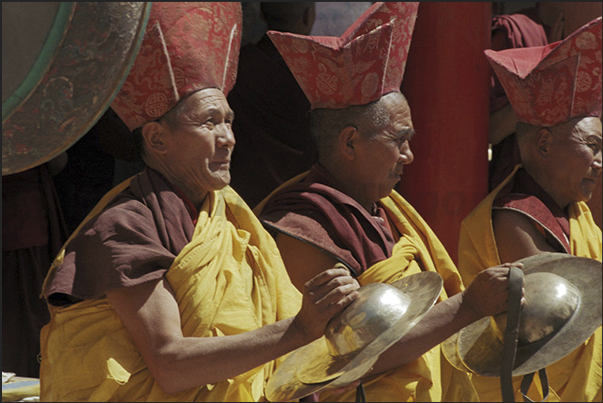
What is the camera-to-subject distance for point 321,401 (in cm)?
333

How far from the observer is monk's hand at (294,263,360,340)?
2738 millimetres

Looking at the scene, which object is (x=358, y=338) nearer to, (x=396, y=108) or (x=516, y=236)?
(x=396, y=108)

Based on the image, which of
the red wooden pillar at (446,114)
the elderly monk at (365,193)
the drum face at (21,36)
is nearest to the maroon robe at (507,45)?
the red wooden pillar at (446,114)

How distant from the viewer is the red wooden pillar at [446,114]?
4973mm

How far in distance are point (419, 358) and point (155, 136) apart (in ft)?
3.93

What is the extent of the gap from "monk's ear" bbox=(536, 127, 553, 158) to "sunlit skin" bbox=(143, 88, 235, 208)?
5.67 feet

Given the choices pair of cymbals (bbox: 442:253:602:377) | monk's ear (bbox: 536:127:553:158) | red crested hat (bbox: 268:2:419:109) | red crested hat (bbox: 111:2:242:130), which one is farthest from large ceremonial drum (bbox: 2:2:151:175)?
monk's ear (bbox: 536:127:553:158)

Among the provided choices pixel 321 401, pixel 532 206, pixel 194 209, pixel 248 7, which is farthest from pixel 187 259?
pixel 248 7

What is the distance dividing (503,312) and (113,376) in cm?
120

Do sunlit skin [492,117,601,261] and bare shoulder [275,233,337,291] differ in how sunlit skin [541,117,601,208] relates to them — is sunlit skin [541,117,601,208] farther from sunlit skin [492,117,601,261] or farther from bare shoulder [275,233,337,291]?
bare shoulder [275,233,337,291]

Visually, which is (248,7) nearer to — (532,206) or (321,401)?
(532,206)

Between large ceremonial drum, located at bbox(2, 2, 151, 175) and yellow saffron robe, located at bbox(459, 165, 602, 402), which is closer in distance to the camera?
large ceremonial drum, located at bbox(2, 2, 151, 175)

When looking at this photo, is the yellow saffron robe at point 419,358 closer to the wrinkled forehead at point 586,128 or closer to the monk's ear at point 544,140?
the monk's ear at point 544,140

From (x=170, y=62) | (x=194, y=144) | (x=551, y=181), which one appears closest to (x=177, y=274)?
(x=194, y=144)
